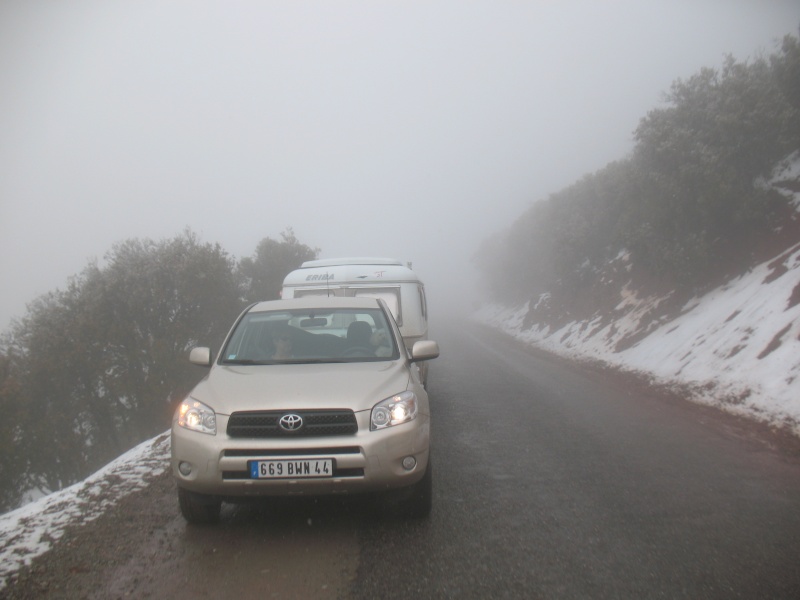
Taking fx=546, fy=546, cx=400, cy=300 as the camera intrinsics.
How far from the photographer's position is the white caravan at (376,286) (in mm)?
9867

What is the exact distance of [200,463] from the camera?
3.88 metres

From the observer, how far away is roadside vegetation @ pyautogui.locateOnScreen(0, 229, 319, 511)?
25422mm

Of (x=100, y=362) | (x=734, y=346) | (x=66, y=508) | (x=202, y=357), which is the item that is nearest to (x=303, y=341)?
(x=202, y=357)

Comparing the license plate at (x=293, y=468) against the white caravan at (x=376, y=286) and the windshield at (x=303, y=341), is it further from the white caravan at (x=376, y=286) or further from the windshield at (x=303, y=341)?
the white caravan at (x=376, y=286)

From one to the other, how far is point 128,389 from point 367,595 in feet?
88.7

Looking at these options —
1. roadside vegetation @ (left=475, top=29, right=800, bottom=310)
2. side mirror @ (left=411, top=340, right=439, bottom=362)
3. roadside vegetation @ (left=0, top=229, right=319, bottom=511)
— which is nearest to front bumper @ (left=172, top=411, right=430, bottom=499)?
side mirror @ (left=411, top=340, right=439, bottom=362)

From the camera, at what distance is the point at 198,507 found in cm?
417

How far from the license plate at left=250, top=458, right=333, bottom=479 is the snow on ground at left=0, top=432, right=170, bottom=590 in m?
1.74

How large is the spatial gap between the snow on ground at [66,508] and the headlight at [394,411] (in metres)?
2.60

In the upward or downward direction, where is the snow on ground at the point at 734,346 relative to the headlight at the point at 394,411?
downward

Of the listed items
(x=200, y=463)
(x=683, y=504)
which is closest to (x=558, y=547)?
(x=683, y=504)

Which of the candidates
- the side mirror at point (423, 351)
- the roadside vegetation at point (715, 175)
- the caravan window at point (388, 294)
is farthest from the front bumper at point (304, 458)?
the roadside vegetation at point (715, 175)

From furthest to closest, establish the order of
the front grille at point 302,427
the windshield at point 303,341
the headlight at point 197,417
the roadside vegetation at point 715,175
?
the roadside vegetation at point 715,175, the windshield at point 303,341, the headlight at point 197,417, the front grille at point 302,427

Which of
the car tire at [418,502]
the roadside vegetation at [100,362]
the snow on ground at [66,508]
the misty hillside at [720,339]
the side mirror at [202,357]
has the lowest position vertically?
the roadside vegetation at [100,362]
